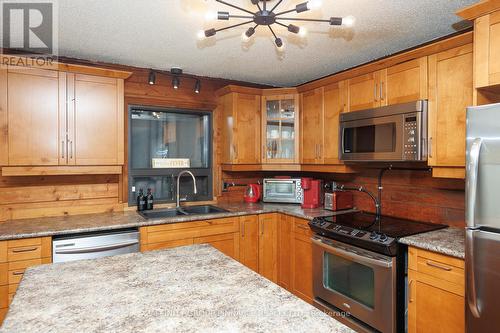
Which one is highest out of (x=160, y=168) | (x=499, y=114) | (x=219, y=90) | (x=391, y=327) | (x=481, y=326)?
(x=219, y=90)

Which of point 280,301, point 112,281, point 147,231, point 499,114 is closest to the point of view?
point 280,301

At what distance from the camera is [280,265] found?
3.31 metres

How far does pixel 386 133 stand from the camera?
8.53ft

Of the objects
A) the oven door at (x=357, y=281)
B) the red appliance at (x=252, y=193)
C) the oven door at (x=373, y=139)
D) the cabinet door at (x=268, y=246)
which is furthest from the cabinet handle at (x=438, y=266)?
the red appliance at (x=252, y=193)

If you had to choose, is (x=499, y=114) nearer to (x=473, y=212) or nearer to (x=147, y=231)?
(x=473, y=212)

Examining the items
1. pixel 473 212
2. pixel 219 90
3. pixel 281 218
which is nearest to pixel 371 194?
pixel 281 218

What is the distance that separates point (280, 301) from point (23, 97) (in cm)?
260

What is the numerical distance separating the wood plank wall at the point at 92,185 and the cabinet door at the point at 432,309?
236 cm

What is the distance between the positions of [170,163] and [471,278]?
9.33 ft

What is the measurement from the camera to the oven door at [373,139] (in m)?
2.50

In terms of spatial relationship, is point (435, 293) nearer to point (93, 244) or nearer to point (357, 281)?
point (357, 281)

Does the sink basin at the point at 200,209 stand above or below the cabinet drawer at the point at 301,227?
above

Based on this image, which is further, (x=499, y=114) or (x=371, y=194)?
(x=371, y=194)

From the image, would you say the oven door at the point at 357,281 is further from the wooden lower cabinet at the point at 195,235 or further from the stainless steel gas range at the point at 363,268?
the wooden lower cabinet at the point at 195,235
